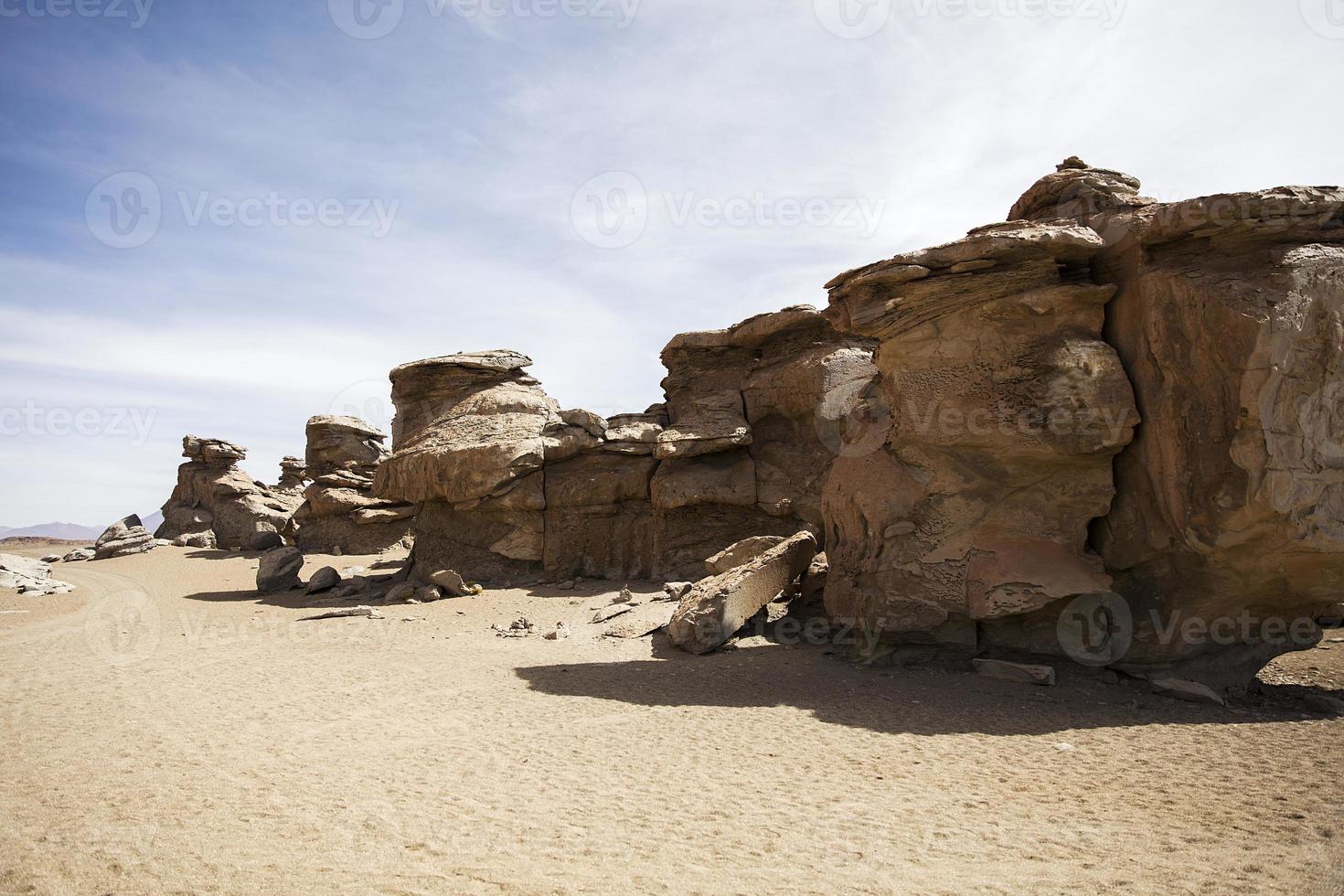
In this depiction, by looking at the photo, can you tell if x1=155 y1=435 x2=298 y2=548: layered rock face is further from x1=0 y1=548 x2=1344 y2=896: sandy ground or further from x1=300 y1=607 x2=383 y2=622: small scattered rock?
x1=0 y1=548 x2=1344 y2=896: sandy ground

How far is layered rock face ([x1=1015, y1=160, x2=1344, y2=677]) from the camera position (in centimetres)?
701

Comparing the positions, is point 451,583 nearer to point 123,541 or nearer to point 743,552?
point 743,552

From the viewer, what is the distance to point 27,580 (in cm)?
1772

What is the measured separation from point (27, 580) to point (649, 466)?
15.4m

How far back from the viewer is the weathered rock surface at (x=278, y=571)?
681 inches

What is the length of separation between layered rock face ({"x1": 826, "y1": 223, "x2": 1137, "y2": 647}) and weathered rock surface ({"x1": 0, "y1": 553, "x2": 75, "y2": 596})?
1862cm

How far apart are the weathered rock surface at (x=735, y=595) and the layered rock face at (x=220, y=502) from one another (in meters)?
19.6

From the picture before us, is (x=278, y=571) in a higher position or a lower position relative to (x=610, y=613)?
higher

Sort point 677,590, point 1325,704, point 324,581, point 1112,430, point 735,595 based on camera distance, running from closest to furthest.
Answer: point 1325,704 → point 1112,430 → point 735,595 → point 677,590 → point 324,581

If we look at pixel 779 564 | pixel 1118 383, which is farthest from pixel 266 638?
pixel 1118 383

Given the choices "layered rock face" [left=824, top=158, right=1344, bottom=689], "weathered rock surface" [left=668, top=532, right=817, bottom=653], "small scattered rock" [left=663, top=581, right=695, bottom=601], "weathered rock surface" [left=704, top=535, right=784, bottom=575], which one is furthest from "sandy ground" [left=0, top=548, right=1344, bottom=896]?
"small scattered rock" [left=663, top=581, right=695, bottom=601]

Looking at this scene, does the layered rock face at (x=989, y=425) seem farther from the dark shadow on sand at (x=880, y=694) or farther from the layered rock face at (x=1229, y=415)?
the dark shadow on sand at (x=880, y=694)

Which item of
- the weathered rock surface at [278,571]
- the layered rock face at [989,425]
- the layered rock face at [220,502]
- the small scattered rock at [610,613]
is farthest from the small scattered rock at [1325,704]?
the layered rock face at [220,502]

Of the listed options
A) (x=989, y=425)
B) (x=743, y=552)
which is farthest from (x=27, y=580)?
(x=989, y=425)
